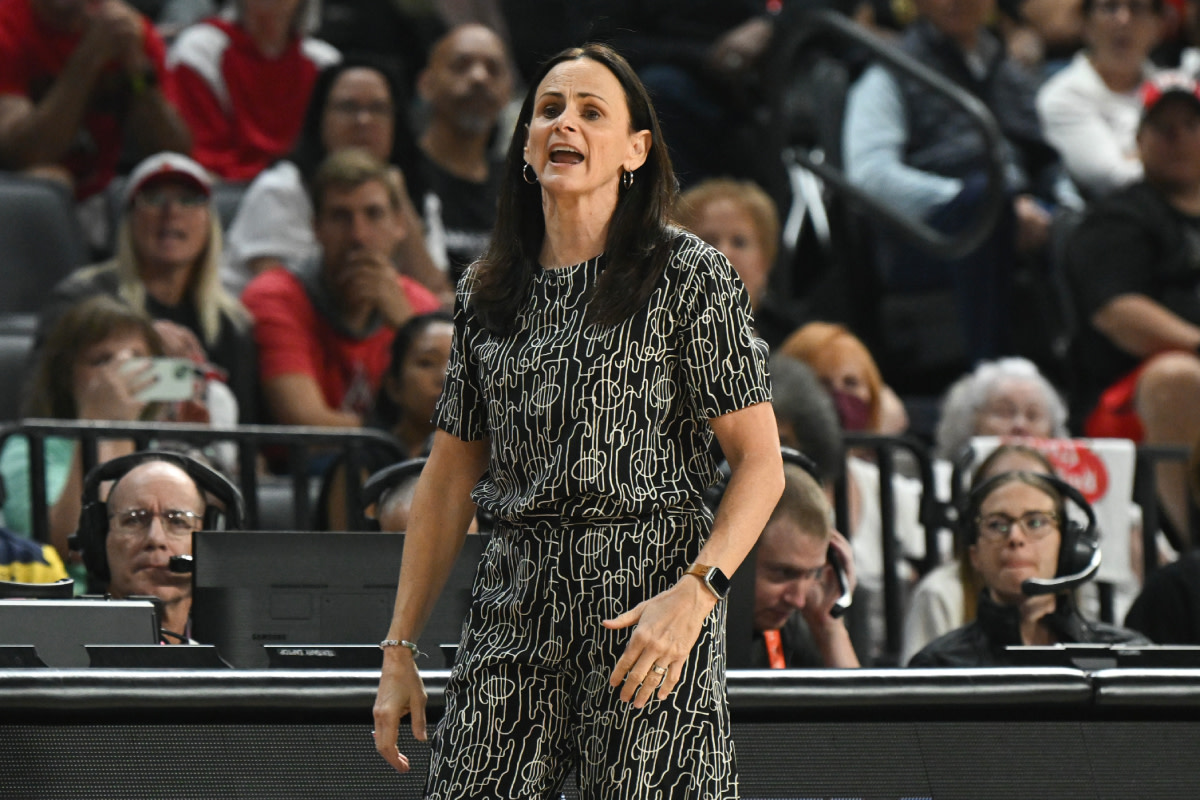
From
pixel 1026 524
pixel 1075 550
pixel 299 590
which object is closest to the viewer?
pixel 299 590

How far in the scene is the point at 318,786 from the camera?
9.87 feet

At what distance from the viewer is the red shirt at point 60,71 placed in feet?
21.0

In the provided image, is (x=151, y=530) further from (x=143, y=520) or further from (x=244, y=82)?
(x=244, y=82)

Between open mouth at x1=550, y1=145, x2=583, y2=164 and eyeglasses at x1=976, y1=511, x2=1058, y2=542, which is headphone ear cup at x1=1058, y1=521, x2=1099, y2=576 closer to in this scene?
eyeglasses at x1=976, y1=511, x2=1058, y2=542

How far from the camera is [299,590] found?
332 centimetres

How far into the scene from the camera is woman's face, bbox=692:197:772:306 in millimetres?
6113

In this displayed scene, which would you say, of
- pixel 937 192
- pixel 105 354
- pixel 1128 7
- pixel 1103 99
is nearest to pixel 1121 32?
pixel 1128 7

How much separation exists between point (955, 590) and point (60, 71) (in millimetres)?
3714

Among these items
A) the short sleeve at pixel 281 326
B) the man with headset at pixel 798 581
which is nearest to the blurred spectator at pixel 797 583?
the man with headset at pixel 798 581

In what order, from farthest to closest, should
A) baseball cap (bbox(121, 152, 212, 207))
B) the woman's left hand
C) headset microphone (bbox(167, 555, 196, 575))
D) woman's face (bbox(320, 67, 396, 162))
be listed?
woman's face (bbox(320, 67, 396, 162)) → baseball cap (bbox(121, 152, 212, 207)) → headset microphone (bbox(167, 555, 196, 575)) → the woman's left hand

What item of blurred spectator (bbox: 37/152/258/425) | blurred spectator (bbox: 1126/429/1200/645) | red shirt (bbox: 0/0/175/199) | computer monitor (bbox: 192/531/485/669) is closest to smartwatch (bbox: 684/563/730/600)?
computer monitor (bbox: 192/531/485/669)

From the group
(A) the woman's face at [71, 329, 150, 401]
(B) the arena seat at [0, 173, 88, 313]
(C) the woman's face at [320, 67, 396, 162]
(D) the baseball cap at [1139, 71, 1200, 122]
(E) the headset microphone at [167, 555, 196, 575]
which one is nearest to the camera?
(E) the headset microphone at [167, 555, 196, 575]

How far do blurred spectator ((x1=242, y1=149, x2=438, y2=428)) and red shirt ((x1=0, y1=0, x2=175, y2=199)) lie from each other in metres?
0.96

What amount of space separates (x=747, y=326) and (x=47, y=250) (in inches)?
174
